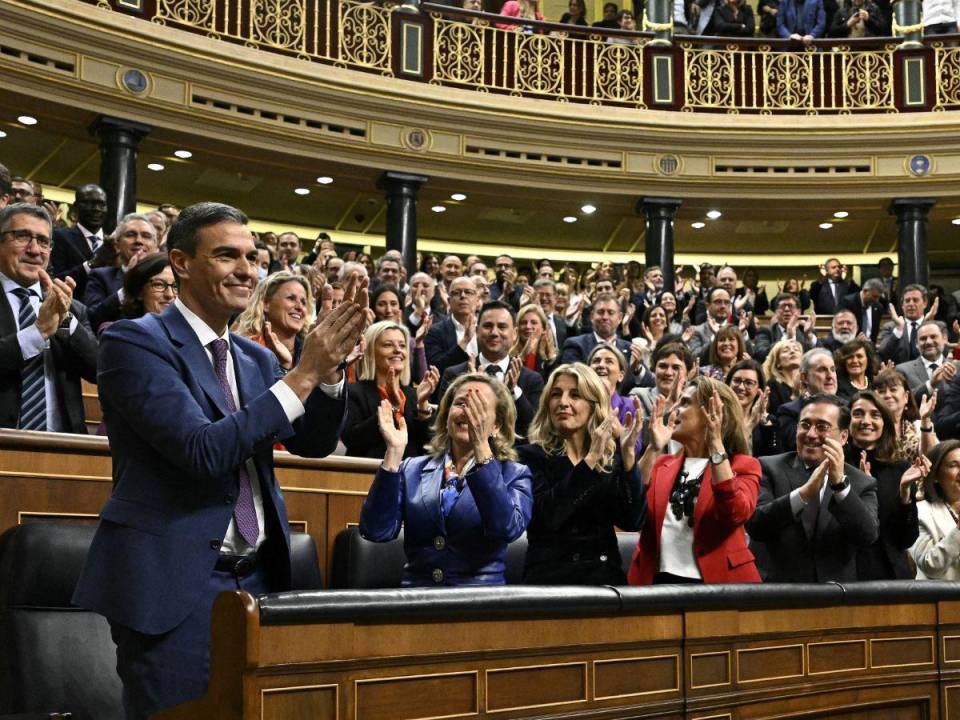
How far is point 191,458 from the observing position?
165cm

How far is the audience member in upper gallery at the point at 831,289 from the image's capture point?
912cm

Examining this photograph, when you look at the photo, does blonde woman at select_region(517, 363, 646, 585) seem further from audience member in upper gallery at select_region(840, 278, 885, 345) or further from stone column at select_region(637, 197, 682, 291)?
stone column at select_region(637, 197, 682, 291)

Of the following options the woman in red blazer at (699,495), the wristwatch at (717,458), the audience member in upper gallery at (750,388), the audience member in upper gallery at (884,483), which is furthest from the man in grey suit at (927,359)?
the wristwatch at (717,458)

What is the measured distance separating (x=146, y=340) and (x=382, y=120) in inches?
324

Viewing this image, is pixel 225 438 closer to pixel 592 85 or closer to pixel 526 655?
pixel 526 655

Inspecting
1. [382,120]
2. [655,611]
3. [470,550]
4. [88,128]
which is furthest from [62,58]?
[655,611]

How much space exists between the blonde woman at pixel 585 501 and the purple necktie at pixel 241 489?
102 centimetres

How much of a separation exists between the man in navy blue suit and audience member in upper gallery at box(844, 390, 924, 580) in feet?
6.37

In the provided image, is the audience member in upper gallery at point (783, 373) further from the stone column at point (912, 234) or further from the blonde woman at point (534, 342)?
the stone column at point (912, 234)

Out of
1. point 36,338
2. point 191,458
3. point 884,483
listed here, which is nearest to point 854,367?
point 884,483

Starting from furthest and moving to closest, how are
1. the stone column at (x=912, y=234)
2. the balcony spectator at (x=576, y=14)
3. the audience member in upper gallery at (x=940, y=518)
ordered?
the balcony spectator at (x=576, y=14), the stone column at (x=912, y=234), the audience member in upper gallery at (x=940, y=518)

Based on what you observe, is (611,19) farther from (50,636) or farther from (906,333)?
(50,636)

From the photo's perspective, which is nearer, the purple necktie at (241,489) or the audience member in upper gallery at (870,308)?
the purple necktie at (241,489)

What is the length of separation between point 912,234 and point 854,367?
20.7 feet
